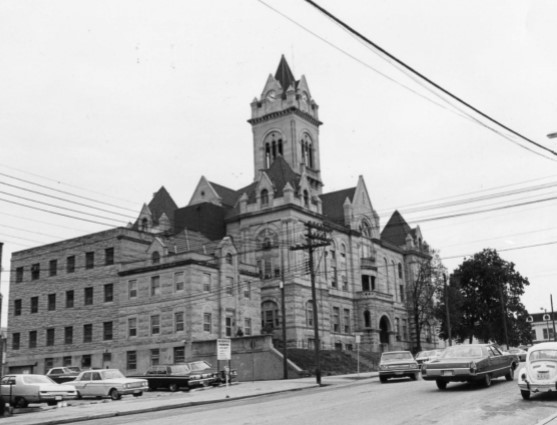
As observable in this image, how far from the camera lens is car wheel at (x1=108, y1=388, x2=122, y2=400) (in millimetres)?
32812

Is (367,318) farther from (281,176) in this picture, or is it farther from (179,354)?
(179,354)

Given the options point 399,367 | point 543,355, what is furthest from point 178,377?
point 543,355

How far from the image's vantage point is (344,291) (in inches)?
2763

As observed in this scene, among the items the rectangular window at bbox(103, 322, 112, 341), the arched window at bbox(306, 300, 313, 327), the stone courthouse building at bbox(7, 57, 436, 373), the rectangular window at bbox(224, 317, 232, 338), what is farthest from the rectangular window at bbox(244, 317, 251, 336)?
the rectangular window at bbox(103, 322, 112, 341)

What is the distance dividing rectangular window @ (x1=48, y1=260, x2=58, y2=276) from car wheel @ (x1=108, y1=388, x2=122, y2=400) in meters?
29.1

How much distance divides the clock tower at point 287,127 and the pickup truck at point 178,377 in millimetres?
43341

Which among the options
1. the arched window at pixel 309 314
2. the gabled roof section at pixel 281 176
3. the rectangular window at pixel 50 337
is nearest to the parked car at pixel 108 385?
the rectangular window at pixel 50 337

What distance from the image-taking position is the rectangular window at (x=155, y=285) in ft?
175

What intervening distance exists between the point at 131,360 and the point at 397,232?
47637mm

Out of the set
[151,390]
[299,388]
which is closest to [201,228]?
[151,390]

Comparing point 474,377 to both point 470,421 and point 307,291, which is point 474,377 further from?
point 307,291

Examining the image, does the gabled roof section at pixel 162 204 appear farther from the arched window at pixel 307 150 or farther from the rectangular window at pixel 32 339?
the rectangular window at pixel 32 339

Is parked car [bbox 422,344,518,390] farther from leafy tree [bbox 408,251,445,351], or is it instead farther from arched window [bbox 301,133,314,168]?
arched window [bbox 301,133,314,168]

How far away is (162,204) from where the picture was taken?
255 ft
